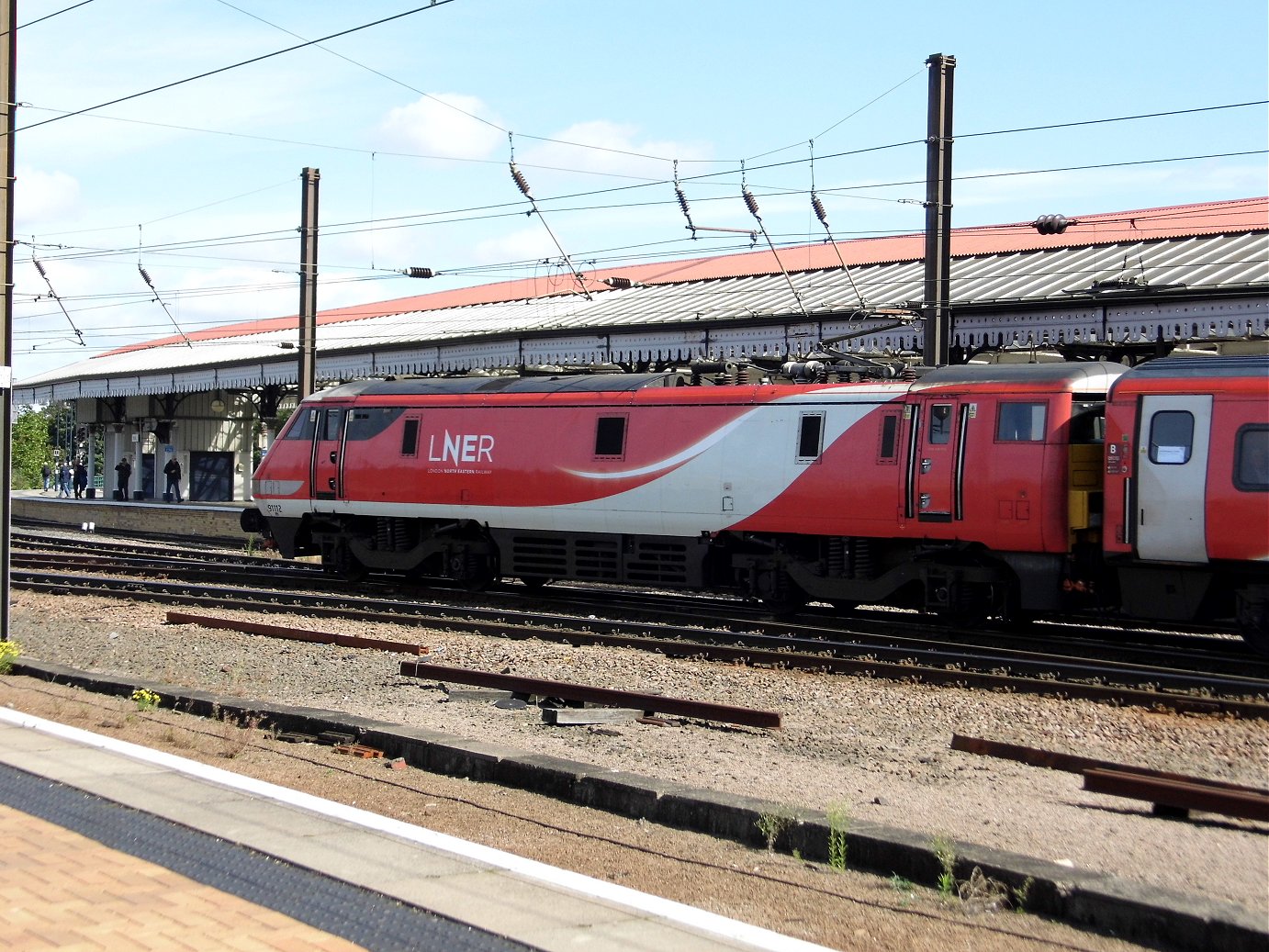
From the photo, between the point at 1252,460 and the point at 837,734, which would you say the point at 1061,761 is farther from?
the point at 1252,460

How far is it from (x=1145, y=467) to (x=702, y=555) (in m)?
6.05

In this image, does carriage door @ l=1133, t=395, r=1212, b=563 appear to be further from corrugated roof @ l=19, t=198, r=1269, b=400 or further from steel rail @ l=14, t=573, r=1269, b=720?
corrugated roof @ l=19, t=198, r=1269, b=400

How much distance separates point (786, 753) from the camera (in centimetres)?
934

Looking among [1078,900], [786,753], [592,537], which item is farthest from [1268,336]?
[1078,900]

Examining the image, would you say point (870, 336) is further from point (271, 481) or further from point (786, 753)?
point (786, 753)

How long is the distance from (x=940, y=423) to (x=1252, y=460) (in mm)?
3540

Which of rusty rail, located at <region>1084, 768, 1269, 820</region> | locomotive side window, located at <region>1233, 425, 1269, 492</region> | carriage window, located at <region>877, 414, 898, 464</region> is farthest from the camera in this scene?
carriage window, located at <region>877, 414, 898, 464</region>

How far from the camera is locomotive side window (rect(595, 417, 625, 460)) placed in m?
18.5

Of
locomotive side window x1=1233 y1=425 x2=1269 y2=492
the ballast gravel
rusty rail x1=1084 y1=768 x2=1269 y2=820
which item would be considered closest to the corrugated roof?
locomotive side window x1=1233 y1=425 x2=1269 y2=492

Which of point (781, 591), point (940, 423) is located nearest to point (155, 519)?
point (781, 591)

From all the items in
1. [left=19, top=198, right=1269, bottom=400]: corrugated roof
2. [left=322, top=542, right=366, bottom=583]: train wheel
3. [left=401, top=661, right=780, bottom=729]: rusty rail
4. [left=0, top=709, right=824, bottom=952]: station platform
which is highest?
[left=19, top=198, right=1269, bottom=400]: corrugated roof

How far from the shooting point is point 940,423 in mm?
15688

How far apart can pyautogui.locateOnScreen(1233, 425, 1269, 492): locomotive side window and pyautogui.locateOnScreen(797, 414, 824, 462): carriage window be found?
16.2ft

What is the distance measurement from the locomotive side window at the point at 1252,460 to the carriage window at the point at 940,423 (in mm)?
3261
